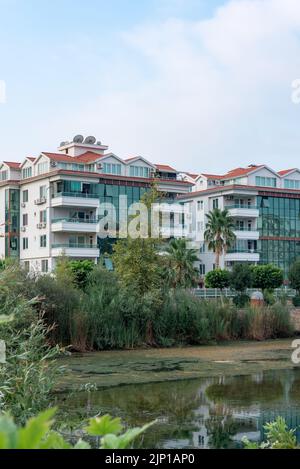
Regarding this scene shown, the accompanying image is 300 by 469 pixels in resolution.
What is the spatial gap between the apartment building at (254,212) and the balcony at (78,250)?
934 centimetres

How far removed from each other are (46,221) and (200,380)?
33418 mm

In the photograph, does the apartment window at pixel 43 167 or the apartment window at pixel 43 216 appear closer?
the apartment window at pixel 43 216

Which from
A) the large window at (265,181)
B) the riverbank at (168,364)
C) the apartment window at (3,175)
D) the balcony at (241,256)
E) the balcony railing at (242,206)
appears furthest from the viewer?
the large window at (265,181)

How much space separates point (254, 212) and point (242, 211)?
1.17 metres

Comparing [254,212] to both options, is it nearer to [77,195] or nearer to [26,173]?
[77,195]

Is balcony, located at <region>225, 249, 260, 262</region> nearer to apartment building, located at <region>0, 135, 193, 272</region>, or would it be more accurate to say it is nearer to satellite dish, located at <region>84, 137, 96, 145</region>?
apartment building, located at <region>0, 135, 193, 272</region>

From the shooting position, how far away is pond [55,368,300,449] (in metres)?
11.0

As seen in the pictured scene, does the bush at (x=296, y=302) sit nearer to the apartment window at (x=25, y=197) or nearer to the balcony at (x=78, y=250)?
the balcony at (x=78, y=250)

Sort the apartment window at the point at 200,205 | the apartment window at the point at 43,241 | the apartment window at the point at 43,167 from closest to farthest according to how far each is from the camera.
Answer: the apartment window at the point at 43,241
the apartment window at the point at 43,167
the apartment window at the point at 200,205

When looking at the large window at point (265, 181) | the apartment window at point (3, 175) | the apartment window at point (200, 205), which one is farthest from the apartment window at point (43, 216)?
the large window at point (265, 181)

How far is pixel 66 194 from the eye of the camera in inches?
1927

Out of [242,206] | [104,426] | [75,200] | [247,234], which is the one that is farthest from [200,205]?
[104,426]

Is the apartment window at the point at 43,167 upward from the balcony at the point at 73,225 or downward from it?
upward

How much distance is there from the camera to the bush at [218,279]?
43.4 meters
